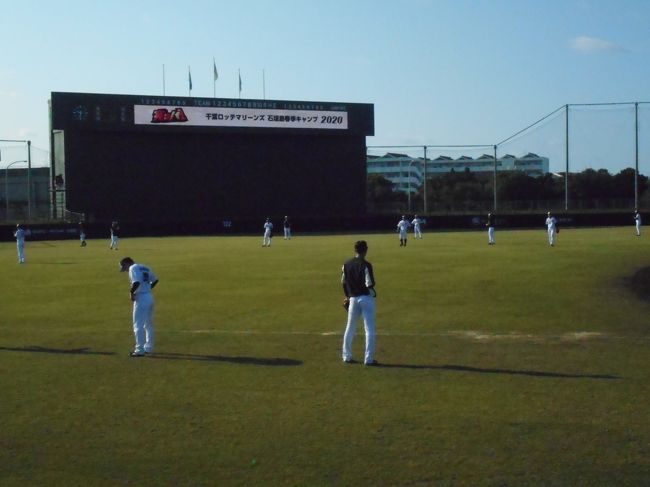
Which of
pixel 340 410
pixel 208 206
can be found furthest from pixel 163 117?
pixel 340 410

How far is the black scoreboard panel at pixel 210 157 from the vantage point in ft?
230

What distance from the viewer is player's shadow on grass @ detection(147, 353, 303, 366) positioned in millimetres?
14844

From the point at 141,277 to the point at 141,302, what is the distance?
44cm

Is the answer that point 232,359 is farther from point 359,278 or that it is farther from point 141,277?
point 359,278

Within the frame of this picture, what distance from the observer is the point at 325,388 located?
12.6m

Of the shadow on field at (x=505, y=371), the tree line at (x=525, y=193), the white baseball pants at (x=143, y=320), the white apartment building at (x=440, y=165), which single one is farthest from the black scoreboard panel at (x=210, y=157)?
the white apartment building at (x=440, y=165)

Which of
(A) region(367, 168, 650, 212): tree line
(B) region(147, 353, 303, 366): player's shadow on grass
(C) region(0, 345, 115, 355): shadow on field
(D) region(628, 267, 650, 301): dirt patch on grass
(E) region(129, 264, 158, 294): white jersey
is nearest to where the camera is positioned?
(B) region(147, 353, 303, 366): player's shadow on grass

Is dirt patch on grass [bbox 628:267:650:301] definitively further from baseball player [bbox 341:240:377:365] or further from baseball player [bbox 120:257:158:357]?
baseball player [bbox 120:257:158:357]

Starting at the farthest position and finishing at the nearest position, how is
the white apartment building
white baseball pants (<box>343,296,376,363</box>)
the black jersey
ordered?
the white apartment building → white baseball pants (<box>343,296,376,363</box>) → the black jersey

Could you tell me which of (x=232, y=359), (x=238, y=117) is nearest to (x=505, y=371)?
(x=232, y=359)

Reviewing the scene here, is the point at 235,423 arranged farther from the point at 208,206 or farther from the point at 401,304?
the point at 208,206

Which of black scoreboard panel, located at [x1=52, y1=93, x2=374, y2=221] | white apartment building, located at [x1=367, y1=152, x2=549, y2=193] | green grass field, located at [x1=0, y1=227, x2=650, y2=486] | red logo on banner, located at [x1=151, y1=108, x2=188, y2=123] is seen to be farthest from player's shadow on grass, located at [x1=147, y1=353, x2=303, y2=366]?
white apartment building, located at [x1=367, y1=152, x2=549, y2=193]

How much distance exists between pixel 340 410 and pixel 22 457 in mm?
3931

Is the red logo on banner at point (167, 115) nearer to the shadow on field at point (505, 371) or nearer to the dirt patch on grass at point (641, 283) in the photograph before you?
the dirt patch on grass at point (641, 283)
